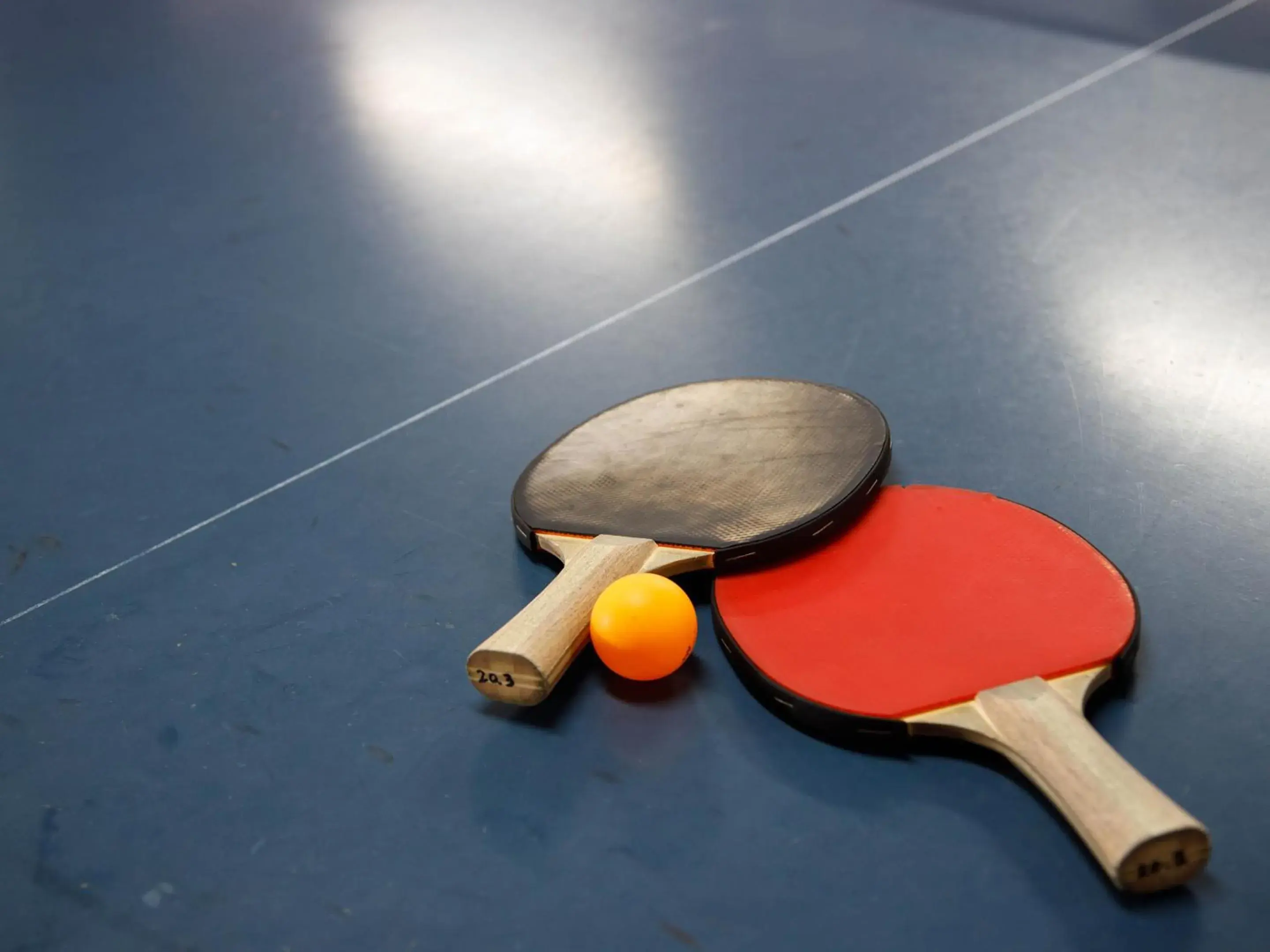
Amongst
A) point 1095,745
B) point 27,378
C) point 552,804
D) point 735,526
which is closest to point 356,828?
point 552,804

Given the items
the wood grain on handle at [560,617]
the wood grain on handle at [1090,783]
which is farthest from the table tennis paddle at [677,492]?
the wood grain on handle at [1090,783]

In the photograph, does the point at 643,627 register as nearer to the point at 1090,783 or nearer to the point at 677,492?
the point at 677,492

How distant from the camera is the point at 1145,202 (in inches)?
106

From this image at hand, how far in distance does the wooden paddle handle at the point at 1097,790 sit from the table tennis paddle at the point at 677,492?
0.40 metres

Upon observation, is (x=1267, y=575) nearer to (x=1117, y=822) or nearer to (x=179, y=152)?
(x=1117, y=822)

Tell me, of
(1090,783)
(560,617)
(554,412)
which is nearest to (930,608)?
(1090,783)

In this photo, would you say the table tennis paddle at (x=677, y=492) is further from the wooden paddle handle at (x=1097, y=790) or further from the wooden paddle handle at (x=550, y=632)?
the wooden paddle handle at (x=1097, y=790)

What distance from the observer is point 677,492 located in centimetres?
187

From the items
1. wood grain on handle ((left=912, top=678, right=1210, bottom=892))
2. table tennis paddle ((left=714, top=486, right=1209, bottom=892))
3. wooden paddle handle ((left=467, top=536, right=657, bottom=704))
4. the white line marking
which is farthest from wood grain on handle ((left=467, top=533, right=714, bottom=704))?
the white line marking

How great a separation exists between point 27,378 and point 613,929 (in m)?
1.83

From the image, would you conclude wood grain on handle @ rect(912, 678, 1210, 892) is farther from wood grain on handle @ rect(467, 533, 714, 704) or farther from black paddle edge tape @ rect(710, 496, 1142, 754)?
wood grain on handle @ rect(467, 533, 714, 704)

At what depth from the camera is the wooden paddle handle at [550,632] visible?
1628mm

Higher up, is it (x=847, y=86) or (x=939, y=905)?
(x=847, y=86)

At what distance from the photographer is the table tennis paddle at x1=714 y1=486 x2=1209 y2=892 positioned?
1.36 m
